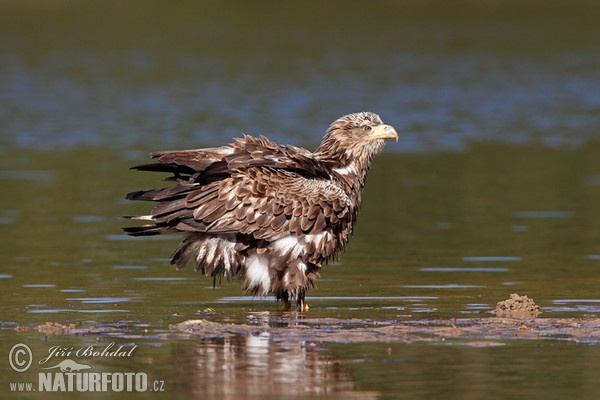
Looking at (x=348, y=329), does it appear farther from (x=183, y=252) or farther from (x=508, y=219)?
(x=508, y=219)

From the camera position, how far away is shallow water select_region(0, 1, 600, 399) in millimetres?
10344

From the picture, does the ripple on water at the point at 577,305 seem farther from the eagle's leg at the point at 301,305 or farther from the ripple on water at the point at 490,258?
the ripple on water at the point at 490,258

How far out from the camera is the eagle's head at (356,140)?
44.8 ft

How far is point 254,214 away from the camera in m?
12.7

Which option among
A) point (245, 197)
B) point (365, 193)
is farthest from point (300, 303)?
point (365, 193)

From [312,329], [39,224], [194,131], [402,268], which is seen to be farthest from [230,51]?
[312,329]

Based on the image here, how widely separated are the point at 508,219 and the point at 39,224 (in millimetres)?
6216

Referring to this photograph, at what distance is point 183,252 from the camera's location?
42.6 ft

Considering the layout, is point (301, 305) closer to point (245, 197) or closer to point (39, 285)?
point (245, 197)

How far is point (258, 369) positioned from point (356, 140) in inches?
163

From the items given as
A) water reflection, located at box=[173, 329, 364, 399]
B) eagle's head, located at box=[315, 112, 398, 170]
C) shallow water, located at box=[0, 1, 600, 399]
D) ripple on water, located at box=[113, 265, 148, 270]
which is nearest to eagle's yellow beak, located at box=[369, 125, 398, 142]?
eagle's head, located at box=[315, 112, 398, 170]

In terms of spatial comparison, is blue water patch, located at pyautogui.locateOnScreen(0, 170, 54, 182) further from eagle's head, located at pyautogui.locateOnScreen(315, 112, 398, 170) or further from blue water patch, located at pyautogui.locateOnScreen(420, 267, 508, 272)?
eagle's head, located at pyautogui.locateOnScreen(315, 112, 398, 170)

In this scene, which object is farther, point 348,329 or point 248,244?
point 248,244

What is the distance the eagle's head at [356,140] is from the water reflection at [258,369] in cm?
290
